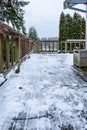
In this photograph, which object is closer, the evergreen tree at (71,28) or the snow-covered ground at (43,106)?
the snow-covered ground at (43,106)

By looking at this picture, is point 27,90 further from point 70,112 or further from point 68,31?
point 68,31

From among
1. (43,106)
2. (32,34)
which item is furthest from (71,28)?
(43,106)

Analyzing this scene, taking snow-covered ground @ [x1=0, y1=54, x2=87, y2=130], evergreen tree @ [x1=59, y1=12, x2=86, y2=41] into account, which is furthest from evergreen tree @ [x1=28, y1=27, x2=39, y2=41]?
snow-covered ground @ [x1=0, y1=54, x2=87, y2=130]

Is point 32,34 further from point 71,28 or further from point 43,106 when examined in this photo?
point 43,106

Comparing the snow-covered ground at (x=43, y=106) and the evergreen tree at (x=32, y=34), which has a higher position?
the evergreen tree at (x=32, y=34)

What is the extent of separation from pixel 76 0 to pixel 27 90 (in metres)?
5.74

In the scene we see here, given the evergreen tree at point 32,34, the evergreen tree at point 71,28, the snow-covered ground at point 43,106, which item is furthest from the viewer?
the evergreen tree at point 32,34

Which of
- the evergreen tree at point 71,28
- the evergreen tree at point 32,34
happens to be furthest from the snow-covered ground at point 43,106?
the evergreen tree at point 32,34

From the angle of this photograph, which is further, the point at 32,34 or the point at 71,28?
the point at 32,34

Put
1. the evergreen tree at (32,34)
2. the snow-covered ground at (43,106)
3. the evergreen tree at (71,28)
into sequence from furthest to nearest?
1. the evergreen tree at (32,34)
2. the evergreen tree at (71,28)
3. the snow-covered ground at (43,106)

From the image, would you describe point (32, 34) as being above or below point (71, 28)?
below

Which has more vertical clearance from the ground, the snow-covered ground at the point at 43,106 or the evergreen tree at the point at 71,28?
the evergreen tree at the point at 71,28

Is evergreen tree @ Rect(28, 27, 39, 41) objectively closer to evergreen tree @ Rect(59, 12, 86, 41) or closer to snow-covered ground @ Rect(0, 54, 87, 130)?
evergreen tree @ Rect(59, 12, 86, 41)

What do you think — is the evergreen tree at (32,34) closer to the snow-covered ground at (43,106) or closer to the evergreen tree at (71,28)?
the evergreen tree at (71,28)
